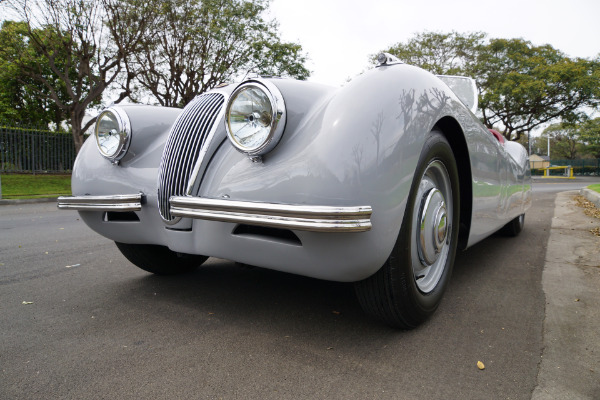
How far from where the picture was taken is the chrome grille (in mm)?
1932

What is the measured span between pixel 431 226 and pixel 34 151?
1789 centimetres

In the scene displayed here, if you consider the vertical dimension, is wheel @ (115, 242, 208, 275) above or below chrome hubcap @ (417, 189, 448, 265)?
below

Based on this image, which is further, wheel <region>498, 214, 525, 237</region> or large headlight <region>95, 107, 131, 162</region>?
wheel <region>498, 214, 525, 237</region>

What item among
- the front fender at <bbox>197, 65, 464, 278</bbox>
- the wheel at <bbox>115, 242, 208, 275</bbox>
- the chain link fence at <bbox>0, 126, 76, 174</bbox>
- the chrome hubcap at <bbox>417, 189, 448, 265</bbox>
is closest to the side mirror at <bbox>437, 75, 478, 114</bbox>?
the chrome hubcap at <bbox>417, 189, 448, 265</bbox>

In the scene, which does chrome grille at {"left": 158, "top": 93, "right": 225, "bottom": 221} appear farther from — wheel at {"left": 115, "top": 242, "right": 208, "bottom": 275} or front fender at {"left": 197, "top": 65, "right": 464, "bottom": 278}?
wheel at {"left": 115, "top": 242, "right": 208, "bottom": 275}

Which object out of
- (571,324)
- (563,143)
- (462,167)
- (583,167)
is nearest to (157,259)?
(462,167)

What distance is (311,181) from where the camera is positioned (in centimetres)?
146

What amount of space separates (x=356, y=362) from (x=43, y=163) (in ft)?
60.1

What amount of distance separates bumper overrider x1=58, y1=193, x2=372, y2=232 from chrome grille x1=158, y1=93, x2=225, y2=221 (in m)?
0.17

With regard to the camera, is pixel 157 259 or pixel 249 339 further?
pixel 157 259

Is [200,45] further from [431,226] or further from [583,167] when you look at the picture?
[583,167]

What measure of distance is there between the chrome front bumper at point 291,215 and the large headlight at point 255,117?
236mm

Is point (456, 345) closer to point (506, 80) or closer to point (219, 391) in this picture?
point (219, 391)

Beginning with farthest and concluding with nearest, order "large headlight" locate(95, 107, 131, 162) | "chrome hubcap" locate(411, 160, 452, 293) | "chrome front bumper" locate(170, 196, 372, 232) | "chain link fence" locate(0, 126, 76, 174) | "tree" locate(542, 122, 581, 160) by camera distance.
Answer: "tree" locate(542, 122, 581, 160)
"chain link fence" locate(0, 126, 76, 174)
"large headlight" locate(95, 107, 131, 162)
"chrome hubcap" locate(411, 160, 452, 293)
"chrome front bumper" locate(170, 196, 372, 232)
